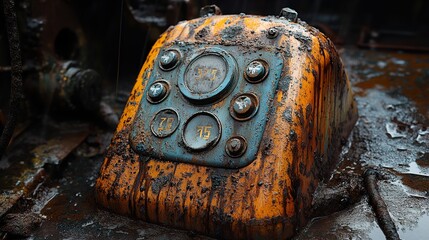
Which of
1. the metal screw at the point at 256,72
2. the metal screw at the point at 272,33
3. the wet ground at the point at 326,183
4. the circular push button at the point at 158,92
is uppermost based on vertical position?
the metal screw at the point at 272,33

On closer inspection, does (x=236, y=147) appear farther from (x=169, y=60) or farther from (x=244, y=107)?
(x=169, y=60)

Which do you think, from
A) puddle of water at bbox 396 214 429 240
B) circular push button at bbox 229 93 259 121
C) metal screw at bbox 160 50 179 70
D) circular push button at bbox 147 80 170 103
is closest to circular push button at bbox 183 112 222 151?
circular push button at bbox 229 93 259 121

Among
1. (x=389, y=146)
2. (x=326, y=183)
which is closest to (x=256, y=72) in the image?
(x=326, y=183)

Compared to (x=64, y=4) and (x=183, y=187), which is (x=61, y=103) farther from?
(x=183, y=187)

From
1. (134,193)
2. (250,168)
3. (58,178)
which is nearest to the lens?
(250,168)

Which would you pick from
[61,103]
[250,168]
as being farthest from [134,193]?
[61,103]

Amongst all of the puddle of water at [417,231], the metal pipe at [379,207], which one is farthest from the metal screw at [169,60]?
the puddle of water at [417,231]

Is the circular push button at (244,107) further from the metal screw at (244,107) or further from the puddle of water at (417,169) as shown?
the puddle of water at (417,169)
